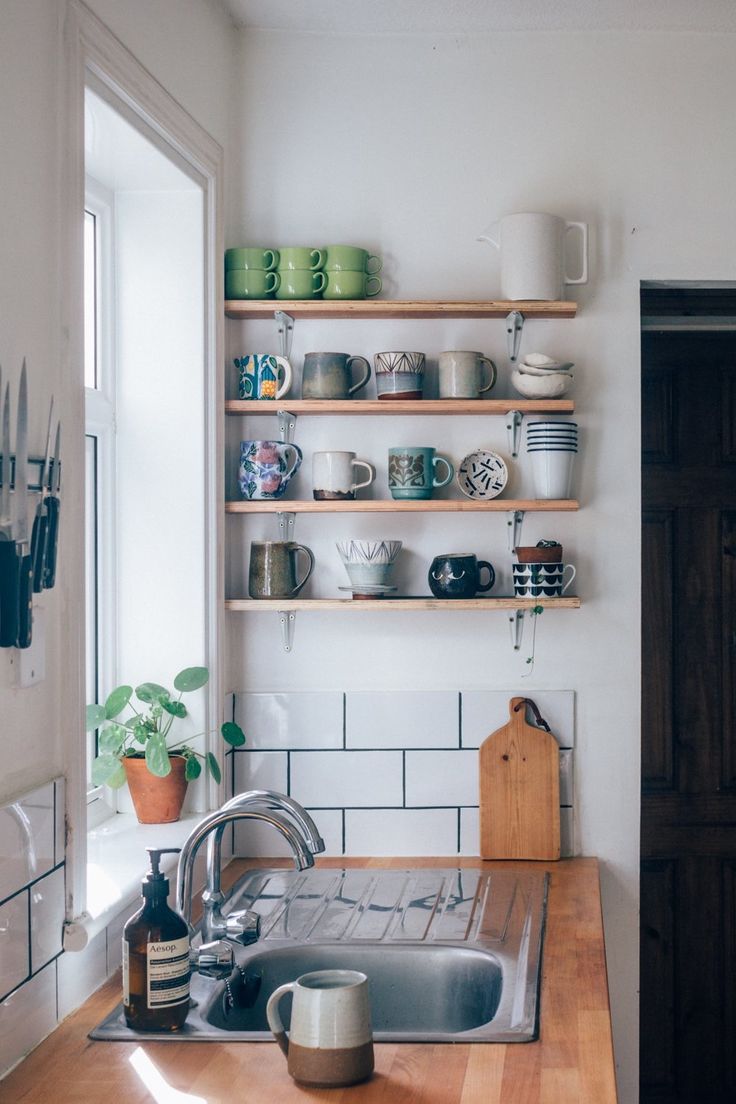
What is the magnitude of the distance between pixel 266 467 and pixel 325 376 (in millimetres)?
205

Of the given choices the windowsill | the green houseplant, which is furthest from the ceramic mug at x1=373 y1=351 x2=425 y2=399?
the windowsill

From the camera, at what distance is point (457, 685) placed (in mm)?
2451

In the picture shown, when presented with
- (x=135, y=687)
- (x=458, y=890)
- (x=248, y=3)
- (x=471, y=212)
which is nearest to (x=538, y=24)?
(x=471, y=212)

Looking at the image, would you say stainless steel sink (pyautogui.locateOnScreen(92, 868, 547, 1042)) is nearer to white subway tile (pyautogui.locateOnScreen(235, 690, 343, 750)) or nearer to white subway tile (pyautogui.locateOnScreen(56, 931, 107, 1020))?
white subway tile (pyautogui.locateOnScreen(56, 931, 107, 1020))

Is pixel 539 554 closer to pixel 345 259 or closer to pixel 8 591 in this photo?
pixel 345 259

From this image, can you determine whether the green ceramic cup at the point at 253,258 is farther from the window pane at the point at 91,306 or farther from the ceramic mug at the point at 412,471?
the ceramic mug at the point at 412,471

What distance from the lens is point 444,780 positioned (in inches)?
95.7

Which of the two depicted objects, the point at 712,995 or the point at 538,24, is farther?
the point at 712,995

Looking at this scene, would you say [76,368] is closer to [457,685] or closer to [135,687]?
[135,687]

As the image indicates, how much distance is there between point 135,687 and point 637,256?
128 centimetres

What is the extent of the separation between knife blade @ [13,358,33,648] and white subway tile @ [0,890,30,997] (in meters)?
0.30

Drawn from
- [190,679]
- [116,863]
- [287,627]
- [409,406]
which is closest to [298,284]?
[409,406]

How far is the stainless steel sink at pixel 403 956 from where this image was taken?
1583mm

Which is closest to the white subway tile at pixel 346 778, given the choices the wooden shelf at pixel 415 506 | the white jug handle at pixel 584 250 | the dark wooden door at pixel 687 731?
the wooden shelf at pixel 415 506
